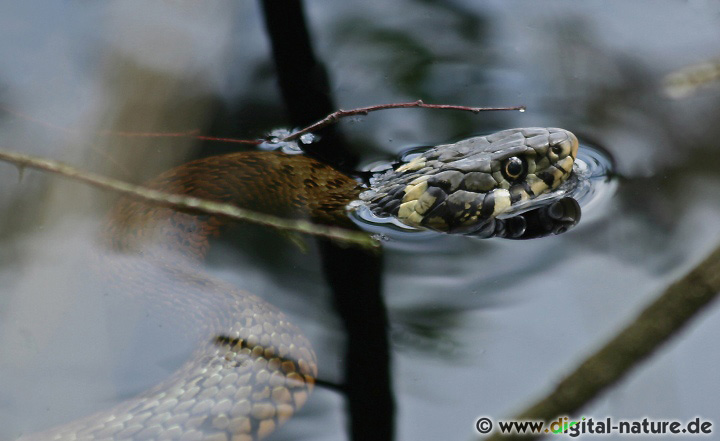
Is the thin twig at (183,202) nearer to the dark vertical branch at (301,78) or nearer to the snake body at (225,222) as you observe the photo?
the snake body at (225,222)

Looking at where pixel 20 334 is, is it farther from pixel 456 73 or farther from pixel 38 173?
pixel 456 73

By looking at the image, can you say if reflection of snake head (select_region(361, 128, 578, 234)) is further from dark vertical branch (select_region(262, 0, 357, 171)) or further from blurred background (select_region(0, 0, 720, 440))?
dark vertical branch (select_region(262, 0, 357, 171))

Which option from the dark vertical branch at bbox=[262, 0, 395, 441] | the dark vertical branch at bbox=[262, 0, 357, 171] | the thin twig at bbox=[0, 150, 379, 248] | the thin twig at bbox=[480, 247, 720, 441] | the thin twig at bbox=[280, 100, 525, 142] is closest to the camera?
the thin twig at bbox=[480, 247, 720, 441]

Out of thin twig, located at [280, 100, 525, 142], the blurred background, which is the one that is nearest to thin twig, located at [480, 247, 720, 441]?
the blurred background

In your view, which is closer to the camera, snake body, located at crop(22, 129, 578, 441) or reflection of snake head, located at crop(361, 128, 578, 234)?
snake body, located at crop(22, 129, 578, 441)

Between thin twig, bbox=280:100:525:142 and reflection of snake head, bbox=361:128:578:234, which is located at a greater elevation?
thin twig, bbox=280:100:525:142

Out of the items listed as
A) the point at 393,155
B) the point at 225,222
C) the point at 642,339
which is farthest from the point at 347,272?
the point at 642,339

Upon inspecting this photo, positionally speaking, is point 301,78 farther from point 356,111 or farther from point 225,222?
point 225,222

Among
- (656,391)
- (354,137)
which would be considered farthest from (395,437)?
(354,137)
